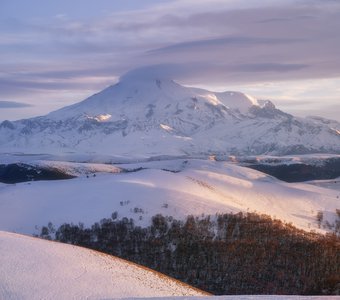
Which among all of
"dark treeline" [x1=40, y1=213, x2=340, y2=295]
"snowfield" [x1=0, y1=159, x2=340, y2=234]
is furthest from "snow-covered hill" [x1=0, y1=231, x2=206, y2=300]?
"snowfield" [x1=0, y1=159, x2=340, y2=234]

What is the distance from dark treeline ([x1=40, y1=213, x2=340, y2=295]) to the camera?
97438 millimetres

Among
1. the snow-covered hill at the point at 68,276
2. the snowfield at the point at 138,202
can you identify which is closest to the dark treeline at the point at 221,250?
the snowfield at the point at 138,202

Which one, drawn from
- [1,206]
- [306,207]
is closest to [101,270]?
[1,206]

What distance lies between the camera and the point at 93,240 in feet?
347

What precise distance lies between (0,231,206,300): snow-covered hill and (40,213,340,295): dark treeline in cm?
2631

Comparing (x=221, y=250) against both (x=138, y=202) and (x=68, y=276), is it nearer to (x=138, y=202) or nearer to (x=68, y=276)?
(x=138, y=202)

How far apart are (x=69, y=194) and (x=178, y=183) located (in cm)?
2860

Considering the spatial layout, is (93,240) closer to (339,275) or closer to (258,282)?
(258,282)

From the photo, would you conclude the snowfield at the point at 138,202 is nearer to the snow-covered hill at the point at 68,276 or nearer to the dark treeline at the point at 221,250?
the dark treeline at the point at 221,250

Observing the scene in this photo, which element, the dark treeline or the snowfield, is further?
the snowfield

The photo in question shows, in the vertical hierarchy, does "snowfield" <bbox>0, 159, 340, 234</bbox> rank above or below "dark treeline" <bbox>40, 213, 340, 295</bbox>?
above

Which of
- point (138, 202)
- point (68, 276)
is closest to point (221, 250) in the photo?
point (138, 202)

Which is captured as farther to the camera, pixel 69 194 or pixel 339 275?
pixel 69 194

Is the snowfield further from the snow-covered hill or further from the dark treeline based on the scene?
the snow-covered hill
